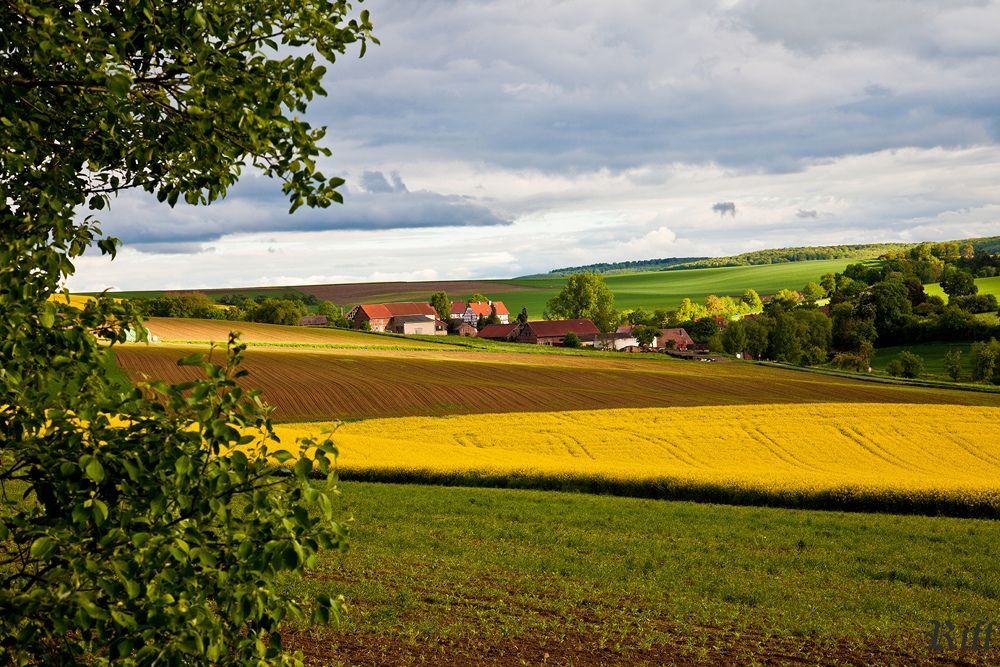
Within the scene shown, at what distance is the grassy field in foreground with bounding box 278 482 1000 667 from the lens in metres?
11.4

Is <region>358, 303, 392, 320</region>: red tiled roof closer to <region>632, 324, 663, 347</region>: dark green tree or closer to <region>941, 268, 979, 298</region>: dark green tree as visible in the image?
<region>632, 324, 663, 347</region>: dark green tree

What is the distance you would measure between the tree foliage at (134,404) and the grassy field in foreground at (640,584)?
6.31 metres

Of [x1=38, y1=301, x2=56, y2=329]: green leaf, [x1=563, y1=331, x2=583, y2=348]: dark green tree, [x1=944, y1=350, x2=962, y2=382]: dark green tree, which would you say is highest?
[x1=38, y1=301, x2=56, y2=329]: green leaf

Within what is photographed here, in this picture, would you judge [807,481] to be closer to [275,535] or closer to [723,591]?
[723,591]

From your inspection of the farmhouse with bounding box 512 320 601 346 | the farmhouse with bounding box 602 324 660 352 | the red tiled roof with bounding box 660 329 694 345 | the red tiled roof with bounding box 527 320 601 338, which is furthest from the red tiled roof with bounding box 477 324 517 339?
the red tiled roof with bounding box 660 329 694 345

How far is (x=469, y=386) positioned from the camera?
→ 56875mm

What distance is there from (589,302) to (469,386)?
101891 mm

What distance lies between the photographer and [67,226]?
5.58 meters

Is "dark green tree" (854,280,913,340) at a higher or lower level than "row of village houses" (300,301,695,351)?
higher

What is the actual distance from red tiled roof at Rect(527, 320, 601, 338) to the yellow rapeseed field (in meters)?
98.5

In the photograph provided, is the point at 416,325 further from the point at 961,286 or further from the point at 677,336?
the point at 961,286

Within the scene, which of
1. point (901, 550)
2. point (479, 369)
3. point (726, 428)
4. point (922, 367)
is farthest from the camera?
point (922, 367)

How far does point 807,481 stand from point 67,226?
23.4m

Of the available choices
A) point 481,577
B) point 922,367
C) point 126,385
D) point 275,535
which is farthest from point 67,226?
point 922,367
